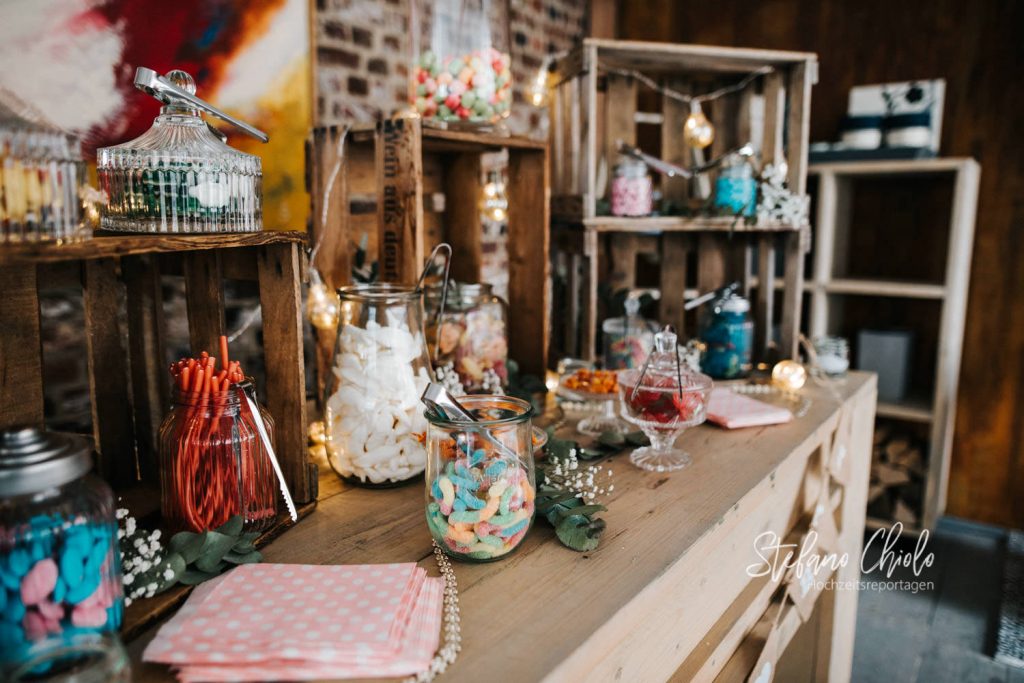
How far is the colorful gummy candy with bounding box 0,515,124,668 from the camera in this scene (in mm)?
624

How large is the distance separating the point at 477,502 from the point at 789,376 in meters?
1.11

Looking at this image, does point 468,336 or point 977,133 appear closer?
point 468,336

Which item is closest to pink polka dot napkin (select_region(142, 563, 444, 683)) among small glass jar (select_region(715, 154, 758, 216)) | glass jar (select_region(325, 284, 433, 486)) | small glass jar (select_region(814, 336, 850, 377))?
glass jar (select_region(325, 284, 433, 486))

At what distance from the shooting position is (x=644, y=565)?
0.88 metres

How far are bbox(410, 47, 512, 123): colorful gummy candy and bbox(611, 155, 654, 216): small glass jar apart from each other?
0.44m

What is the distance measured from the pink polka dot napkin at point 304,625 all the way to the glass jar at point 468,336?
1.85 feet

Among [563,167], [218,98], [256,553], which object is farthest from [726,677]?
[218,98]

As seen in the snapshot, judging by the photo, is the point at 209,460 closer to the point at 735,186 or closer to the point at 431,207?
the point at 431,207

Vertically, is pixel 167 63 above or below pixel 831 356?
above

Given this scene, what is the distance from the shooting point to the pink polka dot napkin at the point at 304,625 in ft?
2.18

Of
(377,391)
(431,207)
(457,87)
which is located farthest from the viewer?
(431,207)

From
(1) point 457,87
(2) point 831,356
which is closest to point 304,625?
(1) point 457,87

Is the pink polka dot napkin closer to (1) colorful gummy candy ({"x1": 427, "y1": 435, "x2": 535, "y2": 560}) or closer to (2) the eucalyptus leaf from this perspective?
(1) colorful gummy candy ({"x1": 427, "y1": 435, "x2": 535, "y2": 560})

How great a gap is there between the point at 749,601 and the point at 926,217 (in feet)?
7.97
